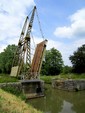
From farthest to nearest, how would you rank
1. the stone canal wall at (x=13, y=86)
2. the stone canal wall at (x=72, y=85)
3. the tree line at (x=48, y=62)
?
1. the tree line at (x=48, y=62)
2. the stone canal wall at (x=72, y=85)
3. the stone canal wall at (x=13, y=86)

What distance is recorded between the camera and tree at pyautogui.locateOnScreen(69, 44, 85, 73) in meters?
43.9

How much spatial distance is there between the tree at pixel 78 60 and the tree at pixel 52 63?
21.4 metres

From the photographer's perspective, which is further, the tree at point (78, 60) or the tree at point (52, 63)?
the tree at point (52, 63)

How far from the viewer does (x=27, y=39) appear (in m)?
35.4

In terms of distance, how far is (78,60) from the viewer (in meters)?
44.3

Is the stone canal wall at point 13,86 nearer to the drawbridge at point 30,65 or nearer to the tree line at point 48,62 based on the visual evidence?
the drawbridge at point 30,65

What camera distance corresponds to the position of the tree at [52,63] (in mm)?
66750

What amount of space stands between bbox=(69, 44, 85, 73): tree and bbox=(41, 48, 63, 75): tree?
21429 mm

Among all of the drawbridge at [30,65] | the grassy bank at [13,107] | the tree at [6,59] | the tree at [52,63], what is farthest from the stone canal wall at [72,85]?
the tree at [6,59]

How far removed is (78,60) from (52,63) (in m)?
24.9

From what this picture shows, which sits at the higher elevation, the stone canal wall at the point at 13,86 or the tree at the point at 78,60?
the tree at the point at 78,60

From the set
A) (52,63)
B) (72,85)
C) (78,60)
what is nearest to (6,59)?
(52,63)

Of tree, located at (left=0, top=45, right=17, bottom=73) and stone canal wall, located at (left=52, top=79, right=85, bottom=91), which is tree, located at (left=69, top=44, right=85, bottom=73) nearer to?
stone canal wall, located at (left=52, top=79, right=85, bottom=91)

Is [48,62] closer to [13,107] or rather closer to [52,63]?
[52,63]
